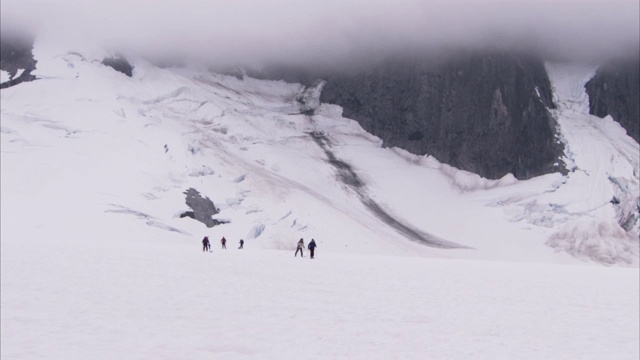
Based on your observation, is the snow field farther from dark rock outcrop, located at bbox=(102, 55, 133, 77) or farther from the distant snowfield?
dark rock outcrop, located at bbox=(102, 55, 133, 77)

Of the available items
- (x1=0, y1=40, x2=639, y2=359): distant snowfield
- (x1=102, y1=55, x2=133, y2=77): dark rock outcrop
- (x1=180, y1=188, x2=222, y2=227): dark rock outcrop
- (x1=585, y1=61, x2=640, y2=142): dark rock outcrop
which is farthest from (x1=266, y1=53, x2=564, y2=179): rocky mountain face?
(x1=180, y1=188, x2=222, y2=227): dark rock outcrop

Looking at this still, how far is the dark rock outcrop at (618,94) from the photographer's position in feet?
367

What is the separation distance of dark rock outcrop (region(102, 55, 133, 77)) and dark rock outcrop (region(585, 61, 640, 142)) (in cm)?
7976

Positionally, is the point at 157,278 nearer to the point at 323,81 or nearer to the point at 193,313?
the point at 193,313

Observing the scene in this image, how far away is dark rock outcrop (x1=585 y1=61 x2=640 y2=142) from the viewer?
11199cm

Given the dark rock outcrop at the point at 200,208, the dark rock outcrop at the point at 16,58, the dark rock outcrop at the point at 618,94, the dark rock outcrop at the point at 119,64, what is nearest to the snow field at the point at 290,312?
the dark rock outcrop at the point at 200,208

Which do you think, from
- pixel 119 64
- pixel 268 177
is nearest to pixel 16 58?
pixel 119 64

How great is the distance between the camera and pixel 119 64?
9525 centimetres

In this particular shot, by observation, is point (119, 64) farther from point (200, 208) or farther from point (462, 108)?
point (462, 108)

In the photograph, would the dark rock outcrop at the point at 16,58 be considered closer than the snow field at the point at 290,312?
No

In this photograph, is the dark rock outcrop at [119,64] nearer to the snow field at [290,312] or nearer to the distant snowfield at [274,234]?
the distant snowfield at [274,234]

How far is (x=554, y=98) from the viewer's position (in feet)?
369

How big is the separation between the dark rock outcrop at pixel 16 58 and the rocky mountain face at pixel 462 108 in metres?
49.6

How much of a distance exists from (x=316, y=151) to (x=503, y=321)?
259ft
